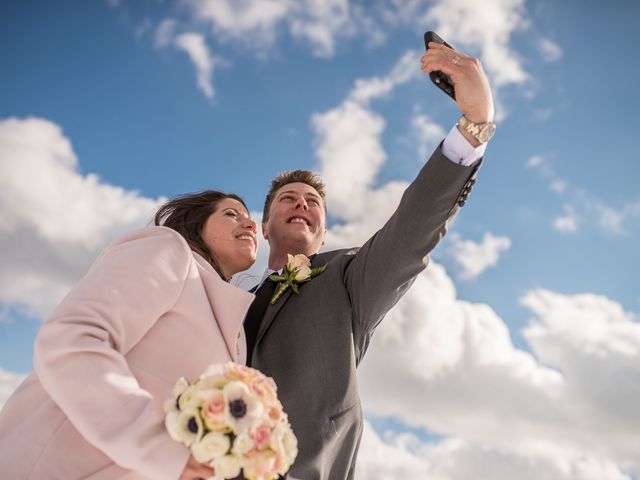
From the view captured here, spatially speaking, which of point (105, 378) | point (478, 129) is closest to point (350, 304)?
point (478, 129)

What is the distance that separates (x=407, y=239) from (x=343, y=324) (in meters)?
0.98

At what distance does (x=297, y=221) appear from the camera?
7406mm

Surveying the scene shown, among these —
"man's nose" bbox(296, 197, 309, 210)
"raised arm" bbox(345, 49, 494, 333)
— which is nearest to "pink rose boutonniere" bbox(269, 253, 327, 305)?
"raised arm" bbox(345, 49, 494, 333)

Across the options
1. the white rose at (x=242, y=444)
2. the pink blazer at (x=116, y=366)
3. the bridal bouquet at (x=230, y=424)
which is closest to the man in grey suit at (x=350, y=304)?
the pink blazer at (x=116, y=366)

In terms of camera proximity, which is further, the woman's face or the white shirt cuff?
the woman's face

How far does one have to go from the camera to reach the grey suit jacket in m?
4.96

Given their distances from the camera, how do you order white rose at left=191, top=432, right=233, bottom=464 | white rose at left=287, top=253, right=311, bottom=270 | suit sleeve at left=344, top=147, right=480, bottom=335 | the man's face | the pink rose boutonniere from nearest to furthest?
1. white rose at left=191, top=432, right=233, bottom=464
2. suit sleeve at left=344, top=147, right=480, bottom=335
3. the pink rose boutonniere
4. white rose at left=287, top=253, right=311, bottom=270
5. the man's face

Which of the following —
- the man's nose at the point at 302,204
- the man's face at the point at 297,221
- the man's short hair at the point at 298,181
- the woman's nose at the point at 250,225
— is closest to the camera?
the woman's nose at the point at 250,225

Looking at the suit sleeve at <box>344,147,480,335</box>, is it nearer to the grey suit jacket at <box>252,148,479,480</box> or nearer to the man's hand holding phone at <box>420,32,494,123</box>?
the grey suit jacket at <box>252,148,479,480</box>

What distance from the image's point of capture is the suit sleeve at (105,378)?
129 inches

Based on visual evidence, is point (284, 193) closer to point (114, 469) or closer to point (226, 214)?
point (226, 214)

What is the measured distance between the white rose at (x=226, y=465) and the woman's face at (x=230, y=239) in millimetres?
2542

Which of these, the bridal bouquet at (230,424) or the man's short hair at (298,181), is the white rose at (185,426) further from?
the man's short hair at (298,181)

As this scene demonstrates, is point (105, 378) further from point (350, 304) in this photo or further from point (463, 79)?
point (463, 79)
